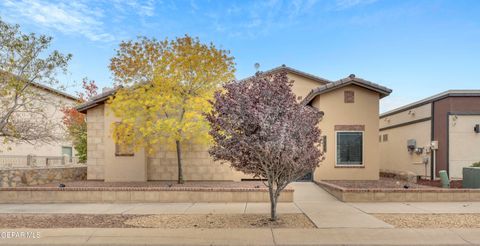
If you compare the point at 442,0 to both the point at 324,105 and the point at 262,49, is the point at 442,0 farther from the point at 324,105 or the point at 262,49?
the point at 262,49

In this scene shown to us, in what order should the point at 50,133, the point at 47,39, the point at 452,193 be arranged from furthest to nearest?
the point at 50,133, the point at 452,193, the point at 47,39

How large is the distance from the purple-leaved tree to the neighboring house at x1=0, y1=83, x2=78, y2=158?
286 inches

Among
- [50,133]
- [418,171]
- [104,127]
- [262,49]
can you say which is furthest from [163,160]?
[418,171]

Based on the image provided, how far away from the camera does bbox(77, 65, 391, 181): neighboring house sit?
675 inches

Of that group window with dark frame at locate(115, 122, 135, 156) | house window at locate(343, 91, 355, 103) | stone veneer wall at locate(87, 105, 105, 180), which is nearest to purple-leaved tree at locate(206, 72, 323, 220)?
house window at locate(343, 91, 355, 103)

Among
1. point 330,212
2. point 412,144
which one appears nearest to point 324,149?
point 412,144

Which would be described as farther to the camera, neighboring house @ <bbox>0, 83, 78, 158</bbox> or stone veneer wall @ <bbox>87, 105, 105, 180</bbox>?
stone veneer wall @ <bbox>87, 105, 105, 180</bbox>

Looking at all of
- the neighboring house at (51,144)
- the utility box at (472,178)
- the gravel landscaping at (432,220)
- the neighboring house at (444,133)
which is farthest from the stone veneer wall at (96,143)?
the neighboring house at (444,133)

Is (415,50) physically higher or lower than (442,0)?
lower

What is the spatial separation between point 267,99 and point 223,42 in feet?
22.6

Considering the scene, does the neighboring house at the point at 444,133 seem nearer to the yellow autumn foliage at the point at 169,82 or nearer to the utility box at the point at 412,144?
the utility box at the point at 412,144

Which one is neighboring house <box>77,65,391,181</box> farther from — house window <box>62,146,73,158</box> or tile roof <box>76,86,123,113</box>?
house window <box>62,146,73,158</box>

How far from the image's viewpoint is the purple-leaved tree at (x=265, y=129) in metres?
8.20

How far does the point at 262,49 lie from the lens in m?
19.1
